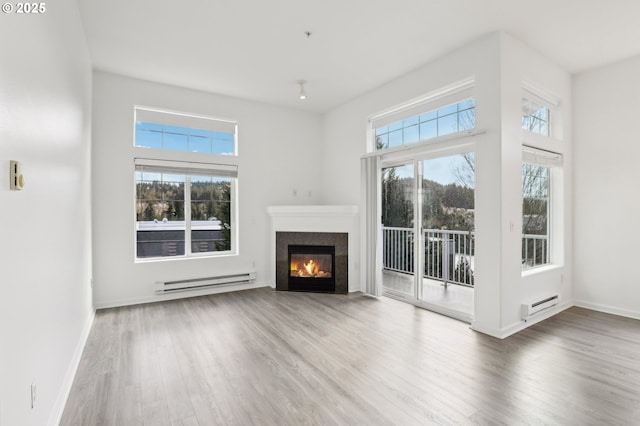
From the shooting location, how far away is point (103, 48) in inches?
141

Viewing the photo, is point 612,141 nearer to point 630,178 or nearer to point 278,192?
point 630,178

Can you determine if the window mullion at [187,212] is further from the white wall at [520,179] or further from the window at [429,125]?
the white wall at [520,179]

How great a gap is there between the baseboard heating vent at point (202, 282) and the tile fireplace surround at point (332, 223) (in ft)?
3.32

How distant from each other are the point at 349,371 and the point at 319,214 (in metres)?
2.86

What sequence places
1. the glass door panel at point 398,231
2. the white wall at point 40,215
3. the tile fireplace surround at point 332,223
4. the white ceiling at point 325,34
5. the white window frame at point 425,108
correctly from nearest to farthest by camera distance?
the white wall at point 40,215, the white ceiling at point 325,34, the white window frame at point 425,108, the glass door panel at point 398,231, the tile fireplace surround at point 332,223

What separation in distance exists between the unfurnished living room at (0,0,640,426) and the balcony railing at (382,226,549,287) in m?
0.03

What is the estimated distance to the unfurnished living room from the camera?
1.99 metres

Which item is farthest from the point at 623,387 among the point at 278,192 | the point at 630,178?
the point at 278,192

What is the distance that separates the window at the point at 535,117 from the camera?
381cm

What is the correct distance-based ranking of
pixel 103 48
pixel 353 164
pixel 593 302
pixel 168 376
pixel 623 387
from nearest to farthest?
1. pixel 623 387
2. pixel 168 376
3. pixel 103 48
4. pixel 593 302
5. pixel 353 164

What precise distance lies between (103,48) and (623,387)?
5.89 m

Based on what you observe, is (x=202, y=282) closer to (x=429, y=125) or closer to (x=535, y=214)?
(x=429, y=125)

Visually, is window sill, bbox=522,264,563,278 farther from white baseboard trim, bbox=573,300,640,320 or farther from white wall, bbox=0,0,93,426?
white wall, bbox=0,0,93,426

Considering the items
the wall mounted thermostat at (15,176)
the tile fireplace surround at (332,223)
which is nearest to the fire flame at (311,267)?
the tile fireplace surround at (332,223)
